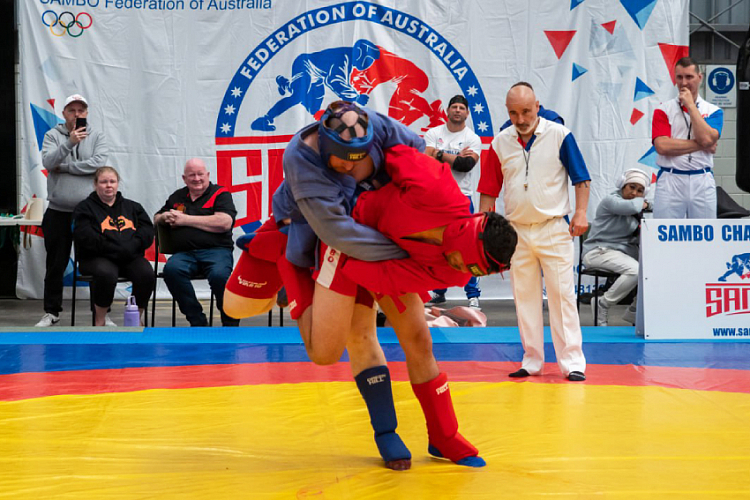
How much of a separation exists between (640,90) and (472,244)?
575cm

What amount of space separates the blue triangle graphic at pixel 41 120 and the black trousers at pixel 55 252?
1.37 metres

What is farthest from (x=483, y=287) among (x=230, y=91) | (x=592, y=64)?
(x=230, y=91)

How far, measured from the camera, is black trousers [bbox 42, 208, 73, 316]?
602 centimetres

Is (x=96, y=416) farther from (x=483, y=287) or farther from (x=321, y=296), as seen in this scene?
(x=483, y=287)

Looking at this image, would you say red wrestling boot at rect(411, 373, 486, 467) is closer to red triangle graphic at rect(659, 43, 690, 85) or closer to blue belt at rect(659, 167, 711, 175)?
blue belt at rect(659, 167, 711, 175)

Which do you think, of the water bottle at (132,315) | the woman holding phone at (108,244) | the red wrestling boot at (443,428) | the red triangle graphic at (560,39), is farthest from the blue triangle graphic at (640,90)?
the red wrestling boot at (443,428)

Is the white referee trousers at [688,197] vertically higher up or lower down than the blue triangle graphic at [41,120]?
lower down

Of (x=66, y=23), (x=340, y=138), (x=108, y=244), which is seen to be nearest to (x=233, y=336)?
(x=108, y=244)

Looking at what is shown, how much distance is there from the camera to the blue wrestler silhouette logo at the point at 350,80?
7.46 m

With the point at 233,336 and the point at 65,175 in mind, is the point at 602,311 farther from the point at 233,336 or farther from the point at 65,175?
the point at 65,175

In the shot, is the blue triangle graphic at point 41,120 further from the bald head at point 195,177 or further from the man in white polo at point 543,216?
the man in white polo at point 543,216

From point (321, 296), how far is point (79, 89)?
17.6 ft

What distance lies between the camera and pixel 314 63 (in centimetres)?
746

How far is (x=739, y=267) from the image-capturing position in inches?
206
